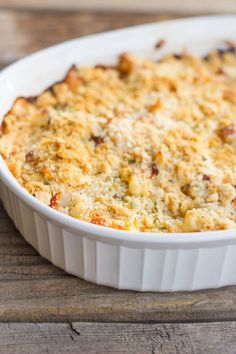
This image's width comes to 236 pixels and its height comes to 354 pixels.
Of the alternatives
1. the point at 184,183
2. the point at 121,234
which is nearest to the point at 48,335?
the point at 121,234

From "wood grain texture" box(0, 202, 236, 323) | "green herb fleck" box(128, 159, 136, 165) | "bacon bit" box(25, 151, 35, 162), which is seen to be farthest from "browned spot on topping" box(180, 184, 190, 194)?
"bacon bit" box(25, 151, 35, 162)

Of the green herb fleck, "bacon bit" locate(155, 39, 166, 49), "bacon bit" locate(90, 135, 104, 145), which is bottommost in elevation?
the green herb fleck

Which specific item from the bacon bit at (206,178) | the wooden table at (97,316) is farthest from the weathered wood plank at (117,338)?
the bacon bit at (206,178)

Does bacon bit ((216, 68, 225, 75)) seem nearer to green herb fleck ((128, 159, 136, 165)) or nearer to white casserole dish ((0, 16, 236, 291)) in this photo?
green herb fleck ((128, 159, 136, 165))

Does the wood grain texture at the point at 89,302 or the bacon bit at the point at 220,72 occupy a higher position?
the bacon bit at the point at 220,72

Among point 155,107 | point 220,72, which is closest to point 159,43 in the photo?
point 220,72

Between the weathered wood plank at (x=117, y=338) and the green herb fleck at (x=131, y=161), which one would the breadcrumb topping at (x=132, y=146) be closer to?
the green herb fleck at (x=131, y=161)

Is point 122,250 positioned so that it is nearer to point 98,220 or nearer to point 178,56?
point 98,220

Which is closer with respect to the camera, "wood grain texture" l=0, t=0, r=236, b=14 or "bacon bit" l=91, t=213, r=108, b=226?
"bacon bit" l=91, t=213, r=108, b=226
